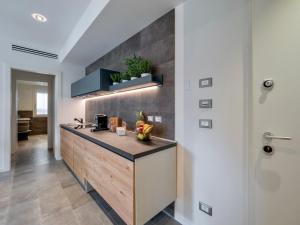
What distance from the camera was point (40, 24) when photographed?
2.54m

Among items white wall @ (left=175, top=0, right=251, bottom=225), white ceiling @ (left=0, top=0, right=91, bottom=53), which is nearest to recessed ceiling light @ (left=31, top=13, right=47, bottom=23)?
white ceiling @ (left=0, top=0, right=91, bottom=53)

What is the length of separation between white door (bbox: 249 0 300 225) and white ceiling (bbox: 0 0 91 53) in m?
2.15

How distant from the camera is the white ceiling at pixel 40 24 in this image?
2.04 meters

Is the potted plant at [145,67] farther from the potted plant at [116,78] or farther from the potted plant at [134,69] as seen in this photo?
the potted plant at [116,78]

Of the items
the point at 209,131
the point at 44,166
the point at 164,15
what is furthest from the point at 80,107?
the point at 209,131

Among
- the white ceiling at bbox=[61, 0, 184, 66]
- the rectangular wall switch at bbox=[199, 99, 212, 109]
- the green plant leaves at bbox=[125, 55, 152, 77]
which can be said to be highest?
the white ceiling at bbox=[61, 0, 184, 66]

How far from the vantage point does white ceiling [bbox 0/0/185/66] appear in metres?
1.78

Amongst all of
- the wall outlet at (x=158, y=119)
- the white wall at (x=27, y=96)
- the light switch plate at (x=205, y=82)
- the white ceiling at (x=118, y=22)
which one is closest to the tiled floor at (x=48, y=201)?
the wall outlet at (x=158, y=119)

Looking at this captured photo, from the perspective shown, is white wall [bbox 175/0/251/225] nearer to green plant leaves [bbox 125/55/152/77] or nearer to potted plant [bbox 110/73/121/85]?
green plant leaves [bbox 125/55/152/77]

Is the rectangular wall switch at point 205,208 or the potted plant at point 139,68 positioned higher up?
the potted plant at point 139,68

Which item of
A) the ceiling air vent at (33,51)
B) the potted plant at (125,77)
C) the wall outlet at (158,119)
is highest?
the ceiling air vent at (33,51)

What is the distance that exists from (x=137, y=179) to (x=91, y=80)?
2144 mm

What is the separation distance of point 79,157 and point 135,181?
1.53 metres

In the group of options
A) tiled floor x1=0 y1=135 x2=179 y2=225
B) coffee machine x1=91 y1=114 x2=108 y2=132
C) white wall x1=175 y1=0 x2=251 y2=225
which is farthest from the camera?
coffee machine x1=91 y1=114 x2=108 y2=132
